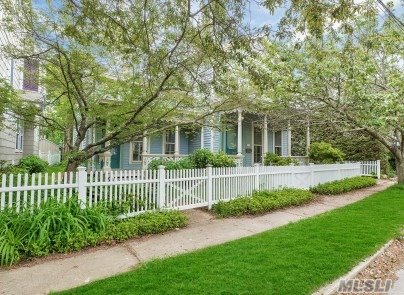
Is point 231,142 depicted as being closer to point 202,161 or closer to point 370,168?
point 202,161

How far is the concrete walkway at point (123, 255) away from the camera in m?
4.07

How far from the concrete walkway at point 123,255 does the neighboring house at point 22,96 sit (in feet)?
18.1

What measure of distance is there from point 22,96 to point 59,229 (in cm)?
940

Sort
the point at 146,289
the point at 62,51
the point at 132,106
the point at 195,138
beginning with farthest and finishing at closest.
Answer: the point at 195,138 → the point at 132,106 → the point at 62,51 → the point at 146,289

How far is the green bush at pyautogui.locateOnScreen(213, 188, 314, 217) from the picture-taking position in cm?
829

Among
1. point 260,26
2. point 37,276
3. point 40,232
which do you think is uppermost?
point 260,26

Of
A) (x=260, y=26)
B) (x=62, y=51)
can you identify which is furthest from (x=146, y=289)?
(x=62, y=51)

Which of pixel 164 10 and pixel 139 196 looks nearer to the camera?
pixel 164 10

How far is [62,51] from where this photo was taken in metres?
6.98

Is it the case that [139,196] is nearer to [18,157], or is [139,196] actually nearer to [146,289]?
[146,289]

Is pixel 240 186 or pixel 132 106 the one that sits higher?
pixel 132 106

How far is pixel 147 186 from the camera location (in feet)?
24.2

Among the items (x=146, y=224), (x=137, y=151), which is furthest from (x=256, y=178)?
(x=137, y=151)

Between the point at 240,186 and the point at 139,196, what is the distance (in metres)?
3.57
